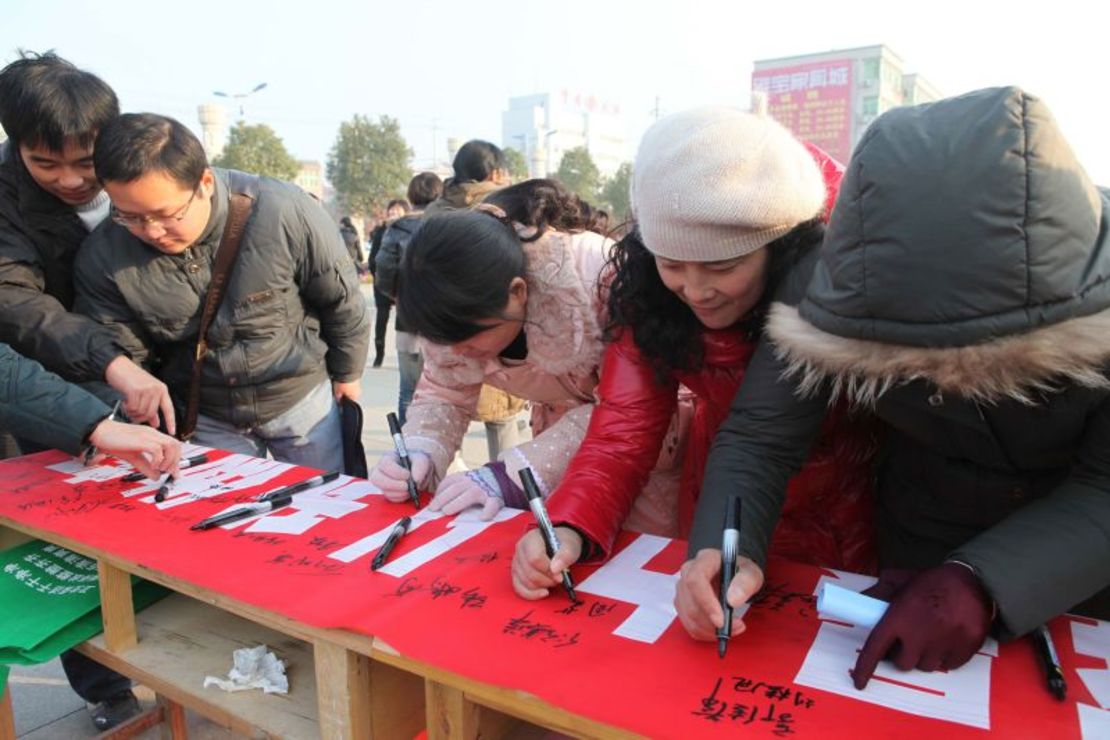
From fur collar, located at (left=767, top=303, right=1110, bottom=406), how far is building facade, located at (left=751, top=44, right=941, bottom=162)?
1316 inches

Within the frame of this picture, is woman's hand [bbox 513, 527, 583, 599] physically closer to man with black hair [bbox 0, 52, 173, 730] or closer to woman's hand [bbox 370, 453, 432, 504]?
woman's hand [bbox 370, 453, 432, 504]

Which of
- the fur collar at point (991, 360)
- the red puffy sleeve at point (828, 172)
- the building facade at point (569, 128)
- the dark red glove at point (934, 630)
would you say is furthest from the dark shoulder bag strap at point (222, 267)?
the building facade at point (569, 128)

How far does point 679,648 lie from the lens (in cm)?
90

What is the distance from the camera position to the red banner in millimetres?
772

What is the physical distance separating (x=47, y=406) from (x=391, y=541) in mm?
841

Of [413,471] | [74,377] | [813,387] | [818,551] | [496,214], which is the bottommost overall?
[818,551]

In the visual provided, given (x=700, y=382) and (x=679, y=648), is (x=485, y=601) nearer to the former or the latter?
(x=679, y=648)

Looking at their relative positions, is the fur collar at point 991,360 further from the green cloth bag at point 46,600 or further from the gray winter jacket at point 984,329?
the green cloth bag at point 46,600

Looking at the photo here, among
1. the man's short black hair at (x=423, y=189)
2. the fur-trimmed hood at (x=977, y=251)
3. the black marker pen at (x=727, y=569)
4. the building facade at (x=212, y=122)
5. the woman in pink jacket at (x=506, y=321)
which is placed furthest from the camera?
the building facade at (x=212, y=122)

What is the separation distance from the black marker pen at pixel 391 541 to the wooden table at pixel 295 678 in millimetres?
142

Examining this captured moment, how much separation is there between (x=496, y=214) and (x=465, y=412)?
47 centimetres

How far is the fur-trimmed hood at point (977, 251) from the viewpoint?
2.41 feet

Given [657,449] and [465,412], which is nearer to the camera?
[657,449]

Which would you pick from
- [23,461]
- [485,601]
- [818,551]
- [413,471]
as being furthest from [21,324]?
[818,551]
